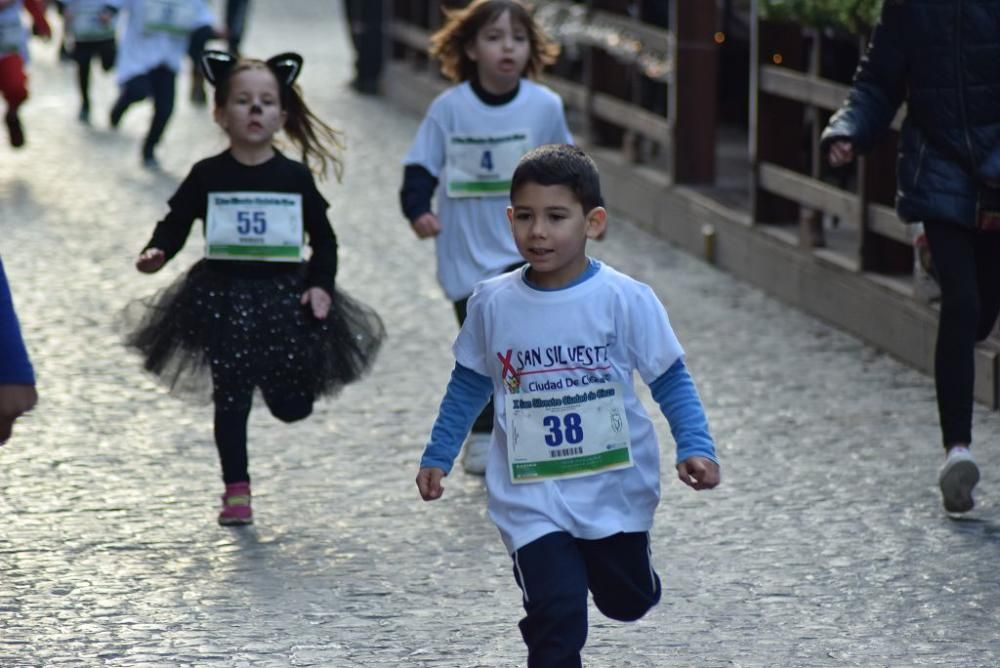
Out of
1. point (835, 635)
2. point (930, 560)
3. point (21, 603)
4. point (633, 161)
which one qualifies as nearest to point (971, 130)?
point (930, 560)

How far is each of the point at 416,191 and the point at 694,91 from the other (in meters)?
5.29

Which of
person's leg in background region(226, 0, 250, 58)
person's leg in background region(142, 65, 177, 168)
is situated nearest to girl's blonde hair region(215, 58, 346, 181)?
person's leg in background region(142, 65, 177, 168)

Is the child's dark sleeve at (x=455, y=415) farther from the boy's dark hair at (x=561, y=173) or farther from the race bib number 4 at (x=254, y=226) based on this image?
the race bib number 4 at (x=254, y=226)

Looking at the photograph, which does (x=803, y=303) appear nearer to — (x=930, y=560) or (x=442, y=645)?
(x=930, y=560)

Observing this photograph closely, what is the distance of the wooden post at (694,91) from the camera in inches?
488

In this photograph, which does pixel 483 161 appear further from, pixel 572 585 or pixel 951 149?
pixel 572 585

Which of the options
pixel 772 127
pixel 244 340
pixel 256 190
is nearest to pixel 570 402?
pixel 244 340

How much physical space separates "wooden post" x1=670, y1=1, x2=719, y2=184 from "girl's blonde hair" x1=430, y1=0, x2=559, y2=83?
15.4ft

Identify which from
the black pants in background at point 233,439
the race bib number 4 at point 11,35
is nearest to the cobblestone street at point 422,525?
the black pants in background at point 233,439

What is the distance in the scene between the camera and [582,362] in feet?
15.4

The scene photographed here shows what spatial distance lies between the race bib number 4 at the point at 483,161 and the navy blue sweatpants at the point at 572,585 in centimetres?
291

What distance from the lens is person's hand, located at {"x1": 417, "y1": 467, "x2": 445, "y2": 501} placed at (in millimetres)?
4664

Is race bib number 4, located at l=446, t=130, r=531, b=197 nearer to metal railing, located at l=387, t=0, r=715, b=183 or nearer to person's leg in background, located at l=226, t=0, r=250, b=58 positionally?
metal railing, located at l=387, t=0, r=715, b=183

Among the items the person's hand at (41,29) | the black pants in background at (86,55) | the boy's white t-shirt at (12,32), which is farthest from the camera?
the black pants in background at (86,55)
